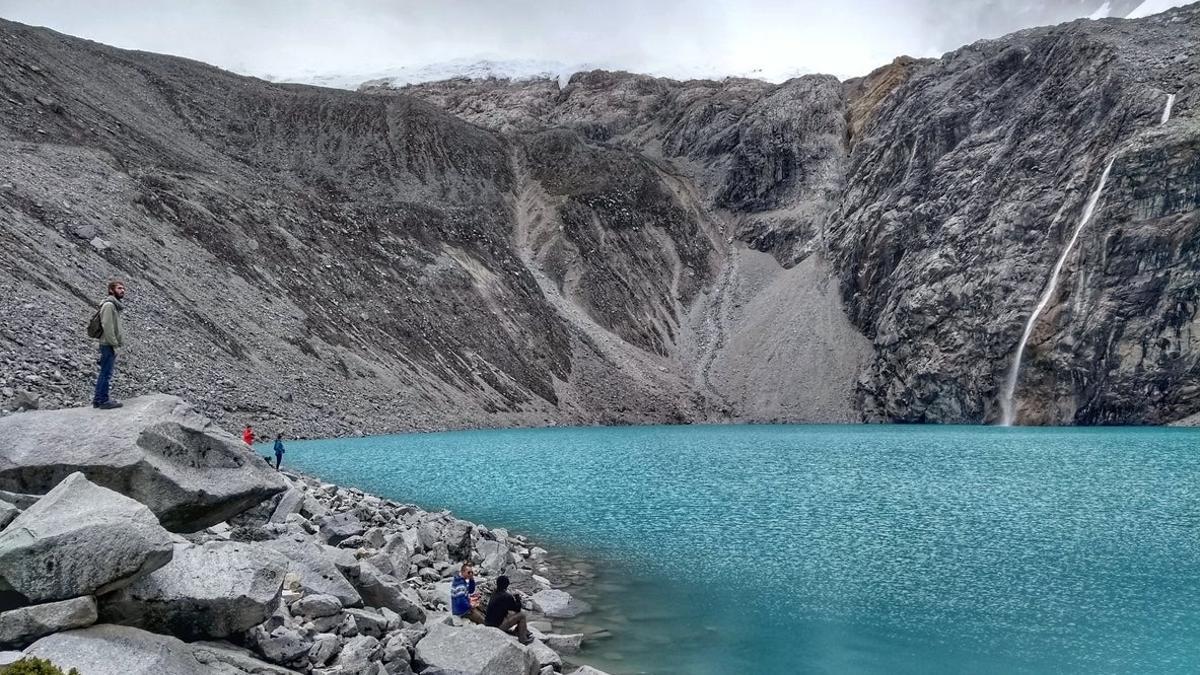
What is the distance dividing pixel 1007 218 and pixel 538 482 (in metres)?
57.1

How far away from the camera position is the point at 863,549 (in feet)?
62.4

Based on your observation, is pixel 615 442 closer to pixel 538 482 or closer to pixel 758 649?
pixel 538 482

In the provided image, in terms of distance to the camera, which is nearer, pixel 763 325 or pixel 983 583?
pixel 983 583

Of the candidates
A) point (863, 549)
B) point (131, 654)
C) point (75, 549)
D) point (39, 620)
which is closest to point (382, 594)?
point (131, 654)

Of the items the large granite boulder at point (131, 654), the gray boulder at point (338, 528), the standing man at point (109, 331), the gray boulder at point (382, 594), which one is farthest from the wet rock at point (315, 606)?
the gray boulder at point (338, 528)

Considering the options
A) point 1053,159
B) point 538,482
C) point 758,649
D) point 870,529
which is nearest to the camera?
point 758,649

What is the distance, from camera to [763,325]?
8838cm

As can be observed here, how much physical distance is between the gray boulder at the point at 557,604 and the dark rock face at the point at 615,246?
28.2 meters

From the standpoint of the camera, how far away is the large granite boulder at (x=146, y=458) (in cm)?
1028

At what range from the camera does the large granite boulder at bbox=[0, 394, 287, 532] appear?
1028 cm

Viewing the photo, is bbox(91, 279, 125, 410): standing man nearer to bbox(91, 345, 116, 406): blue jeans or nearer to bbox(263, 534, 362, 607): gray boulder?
bbox(91, 345, 116, 406): blue jeans

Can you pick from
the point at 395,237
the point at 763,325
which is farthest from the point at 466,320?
the point at 763,325

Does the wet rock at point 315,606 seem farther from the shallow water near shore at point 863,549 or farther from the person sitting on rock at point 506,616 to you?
the shallow water near shore at point 863,549

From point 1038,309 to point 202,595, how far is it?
71.5 m
